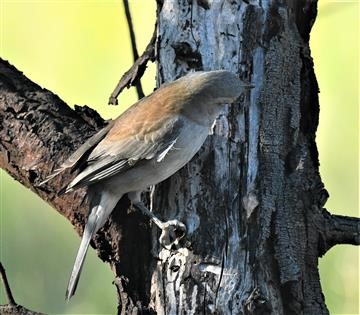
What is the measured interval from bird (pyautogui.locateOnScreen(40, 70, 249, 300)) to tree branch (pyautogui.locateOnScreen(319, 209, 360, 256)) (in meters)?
0.54

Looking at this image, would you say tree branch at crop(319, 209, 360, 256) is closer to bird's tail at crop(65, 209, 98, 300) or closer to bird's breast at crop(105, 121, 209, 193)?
bird's breast at crop(105, 121, 209, 193)

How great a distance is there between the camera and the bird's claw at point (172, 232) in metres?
2.85

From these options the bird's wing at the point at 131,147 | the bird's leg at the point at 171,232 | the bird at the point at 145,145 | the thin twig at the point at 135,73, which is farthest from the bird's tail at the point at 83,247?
the thin twig at the point at 135,73

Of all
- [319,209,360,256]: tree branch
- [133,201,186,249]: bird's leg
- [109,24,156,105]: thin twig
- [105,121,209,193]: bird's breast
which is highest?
[109,24,156,105]: thin twig

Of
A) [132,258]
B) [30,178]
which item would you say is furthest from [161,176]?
[30,178]

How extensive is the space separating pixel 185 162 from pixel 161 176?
105mm

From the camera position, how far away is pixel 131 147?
319 centimetres

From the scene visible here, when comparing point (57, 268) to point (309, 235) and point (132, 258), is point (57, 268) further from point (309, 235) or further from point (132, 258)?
point (309, 235)

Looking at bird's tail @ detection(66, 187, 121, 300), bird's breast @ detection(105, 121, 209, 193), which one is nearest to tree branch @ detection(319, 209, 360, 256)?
bird's breast @ detection(105, 121, 209, 193)

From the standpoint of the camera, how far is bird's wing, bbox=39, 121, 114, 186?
309cm

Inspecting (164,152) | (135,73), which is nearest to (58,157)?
(164,152)

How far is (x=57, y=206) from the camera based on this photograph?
10.7ft

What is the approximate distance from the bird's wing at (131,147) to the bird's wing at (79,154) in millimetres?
20

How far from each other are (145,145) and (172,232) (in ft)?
1.50
